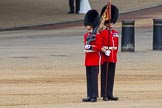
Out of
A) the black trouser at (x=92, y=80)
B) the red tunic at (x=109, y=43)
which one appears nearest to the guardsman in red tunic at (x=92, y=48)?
the black trouser at (x=92, y=80)

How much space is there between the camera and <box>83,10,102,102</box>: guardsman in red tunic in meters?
13.2

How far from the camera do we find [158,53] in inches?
940

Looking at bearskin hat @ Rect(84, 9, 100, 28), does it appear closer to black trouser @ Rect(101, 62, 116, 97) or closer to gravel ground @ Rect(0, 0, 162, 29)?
black trouser @ Rect(101, 62, 116, 97)

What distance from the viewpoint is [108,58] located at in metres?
13.5

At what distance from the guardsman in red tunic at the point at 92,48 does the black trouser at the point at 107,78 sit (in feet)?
0.76

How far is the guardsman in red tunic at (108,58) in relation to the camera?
13.4 metres

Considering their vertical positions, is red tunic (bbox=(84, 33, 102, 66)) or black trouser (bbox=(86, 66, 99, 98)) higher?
red tunic (bbox=(84, 33, 102, 66))

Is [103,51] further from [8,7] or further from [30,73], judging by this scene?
[8,7]

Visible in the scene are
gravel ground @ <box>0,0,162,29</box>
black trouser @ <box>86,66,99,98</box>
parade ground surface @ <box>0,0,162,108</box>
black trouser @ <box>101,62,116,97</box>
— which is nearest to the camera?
black trouser @ <box>86,66,99,98</box>

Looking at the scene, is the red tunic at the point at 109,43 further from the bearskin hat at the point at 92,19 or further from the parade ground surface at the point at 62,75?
the parade ground surface at the point at 62,75

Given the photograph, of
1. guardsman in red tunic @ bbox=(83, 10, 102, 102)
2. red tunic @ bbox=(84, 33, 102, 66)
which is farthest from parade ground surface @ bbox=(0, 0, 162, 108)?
red tunic @ bbox=(84, 33, 102, 66)

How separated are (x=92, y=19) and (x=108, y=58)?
2.66 feet

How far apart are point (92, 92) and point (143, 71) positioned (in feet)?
18.4

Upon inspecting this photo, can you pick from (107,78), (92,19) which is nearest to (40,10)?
(107,78)
